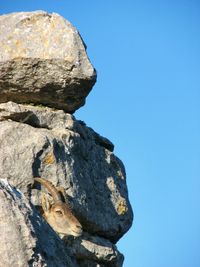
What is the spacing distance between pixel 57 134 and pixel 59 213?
7.16ft

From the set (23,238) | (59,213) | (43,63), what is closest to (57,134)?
(43,63)

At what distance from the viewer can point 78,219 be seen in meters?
15.9

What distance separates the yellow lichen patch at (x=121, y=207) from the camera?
1777 cm

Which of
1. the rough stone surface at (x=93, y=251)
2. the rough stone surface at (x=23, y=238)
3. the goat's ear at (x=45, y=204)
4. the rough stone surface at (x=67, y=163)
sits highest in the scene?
the rough stone surface at (x=23, y=238)

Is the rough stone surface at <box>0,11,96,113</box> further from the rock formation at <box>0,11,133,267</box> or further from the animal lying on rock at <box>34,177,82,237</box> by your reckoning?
the animal lying on rock at <box>34,177,82,237</box>

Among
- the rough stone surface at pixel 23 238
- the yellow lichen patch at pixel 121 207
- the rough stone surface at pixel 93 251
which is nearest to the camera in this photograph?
the rough stone surface at pixel 23 238

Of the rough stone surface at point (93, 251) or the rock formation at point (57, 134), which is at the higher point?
the rock formation at point (57, 134)

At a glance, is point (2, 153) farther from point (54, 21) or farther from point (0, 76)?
point (54, 21)

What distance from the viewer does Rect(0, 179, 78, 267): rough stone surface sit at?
8211 millimetres

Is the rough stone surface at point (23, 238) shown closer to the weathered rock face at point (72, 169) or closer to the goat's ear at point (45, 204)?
the weathered rock face at point (72, 169)

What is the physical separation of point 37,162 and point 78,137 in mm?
1814

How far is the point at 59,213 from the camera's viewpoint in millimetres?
15086

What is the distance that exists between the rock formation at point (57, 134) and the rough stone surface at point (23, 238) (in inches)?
236

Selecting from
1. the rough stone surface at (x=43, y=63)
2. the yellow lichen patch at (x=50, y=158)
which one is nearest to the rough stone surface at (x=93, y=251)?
the yellow lichen patch at (x=50, y=158)
